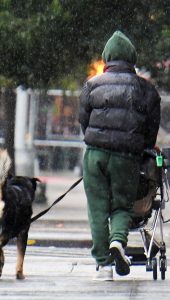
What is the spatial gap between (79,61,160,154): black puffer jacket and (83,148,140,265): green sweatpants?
9 centimetres

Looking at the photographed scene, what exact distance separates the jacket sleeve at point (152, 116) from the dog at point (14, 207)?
1237 millimetres

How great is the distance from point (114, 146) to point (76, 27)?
10.3 meters

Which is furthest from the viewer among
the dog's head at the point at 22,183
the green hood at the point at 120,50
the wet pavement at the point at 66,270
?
the dog's head at the point at 22,183

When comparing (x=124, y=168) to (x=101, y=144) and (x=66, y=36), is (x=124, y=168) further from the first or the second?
(x=66, y=36)

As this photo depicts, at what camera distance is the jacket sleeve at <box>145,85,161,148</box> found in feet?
29.2

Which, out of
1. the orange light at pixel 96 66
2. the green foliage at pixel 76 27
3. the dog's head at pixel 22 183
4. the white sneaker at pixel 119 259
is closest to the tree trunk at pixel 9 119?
the orange light at pixel 96 66

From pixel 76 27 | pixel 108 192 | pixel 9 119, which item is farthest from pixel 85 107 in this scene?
pixel 9 119

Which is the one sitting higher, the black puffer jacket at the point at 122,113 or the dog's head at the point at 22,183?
the black puffer jacket at the point at 122,113

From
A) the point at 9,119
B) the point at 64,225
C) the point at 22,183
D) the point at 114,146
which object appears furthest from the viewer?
the point at 9,119

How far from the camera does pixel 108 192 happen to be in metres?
9.00

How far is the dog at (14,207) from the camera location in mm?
9391

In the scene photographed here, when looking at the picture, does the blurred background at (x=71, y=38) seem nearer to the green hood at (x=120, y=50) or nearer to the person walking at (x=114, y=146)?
the green hood at (x=120, y=50)

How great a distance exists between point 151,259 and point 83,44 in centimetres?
976

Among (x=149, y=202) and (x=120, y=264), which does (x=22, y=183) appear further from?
(x=120, y=264)
